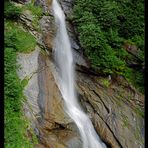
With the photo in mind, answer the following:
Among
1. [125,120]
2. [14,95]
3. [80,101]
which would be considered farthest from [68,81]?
[14,95]

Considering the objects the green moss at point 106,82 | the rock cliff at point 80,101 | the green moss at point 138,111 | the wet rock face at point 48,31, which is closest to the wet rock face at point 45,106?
the rock cliff at point 80,101

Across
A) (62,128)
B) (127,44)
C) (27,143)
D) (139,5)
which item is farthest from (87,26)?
(27,143)

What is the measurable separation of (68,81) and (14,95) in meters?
3.01

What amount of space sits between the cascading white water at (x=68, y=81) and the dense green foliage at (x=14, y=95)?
51.7 inches

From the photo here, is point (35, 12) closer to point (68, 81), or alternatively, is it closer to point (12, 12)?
point (12, 12)

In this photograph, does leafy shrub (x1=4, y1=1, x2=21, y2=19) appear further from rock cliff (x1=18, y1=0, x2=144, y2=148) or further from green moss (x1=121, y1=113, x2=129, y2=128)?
green moss (x1=121, y1=113, x2=129, y2=128)

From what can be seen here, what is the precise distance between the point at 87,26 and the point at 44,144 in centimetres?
581

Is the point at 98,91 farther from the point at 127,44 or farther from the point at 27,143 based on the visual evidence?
the point at 27,143

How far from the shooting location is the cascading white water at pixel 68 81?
11.5m

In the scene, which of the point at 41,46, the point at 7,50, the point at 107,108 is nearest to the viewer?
the point at 7,50

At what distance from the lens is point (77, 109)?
1234 cm

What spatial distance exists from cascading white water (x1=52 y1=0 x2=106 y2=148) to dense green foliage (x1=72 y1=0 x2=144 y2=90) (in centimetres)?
71

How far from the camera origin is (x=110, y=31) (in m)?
14.6

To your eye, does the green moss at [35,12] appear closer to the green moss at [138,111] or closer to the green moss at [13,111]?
the green moss at [13,111]
